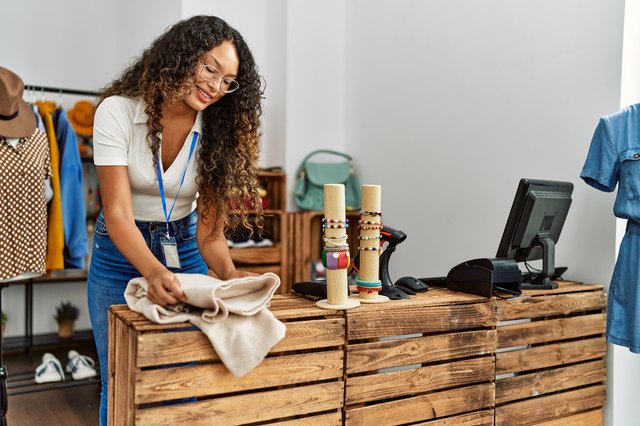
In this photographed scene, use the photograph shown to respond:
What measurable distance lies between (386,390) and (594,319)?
3.44ft

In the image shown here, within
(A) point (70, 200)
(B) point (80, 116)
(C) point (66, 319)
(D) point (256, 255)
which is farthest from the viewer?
(C) point (66, 319)

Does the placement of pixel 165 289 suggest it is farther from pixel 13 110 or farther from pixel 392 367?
pixel 13 110

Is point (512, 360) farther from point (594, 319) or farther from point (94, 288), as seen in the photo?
point (94, 288)

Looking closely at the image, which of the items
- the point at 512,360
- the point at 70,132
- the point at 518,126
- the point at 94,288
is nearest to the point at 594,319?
the point at 512,360

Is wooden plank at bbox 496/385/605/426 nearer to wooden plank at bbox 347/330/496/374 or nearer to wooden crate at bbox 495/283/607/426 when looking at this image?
wooden crate at bbox 495/283/607/426

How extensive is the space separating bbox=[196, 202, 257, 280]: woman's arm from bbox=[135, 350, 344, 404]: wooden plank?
0.34 meters

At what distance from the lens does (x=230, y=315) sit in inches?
61.2

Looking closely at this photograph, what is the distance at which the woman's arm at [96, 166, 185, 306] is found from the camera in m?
1.53

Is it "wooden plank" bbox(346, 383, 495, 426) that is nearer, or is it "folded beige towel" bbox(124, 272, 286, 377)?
"folded beige towel" bbox(124, 272, 286, 377)

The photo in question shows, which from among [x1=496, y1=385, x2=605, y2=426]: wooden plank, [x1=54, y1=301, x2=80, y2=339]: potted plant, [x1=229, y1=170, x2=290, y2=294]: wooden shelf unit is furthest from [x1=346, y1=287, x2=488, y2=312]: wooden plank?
[x1=54, y1=301, x2=80, y2=339]: potted plant

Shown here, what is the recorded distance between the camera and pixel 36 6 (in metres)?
4.59

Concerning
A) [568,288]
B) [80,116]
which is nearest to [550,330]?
[568,288]

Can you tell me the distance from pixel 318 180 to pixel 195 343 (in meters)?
2.66

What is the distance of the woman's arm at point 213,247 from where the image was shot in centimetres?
188
